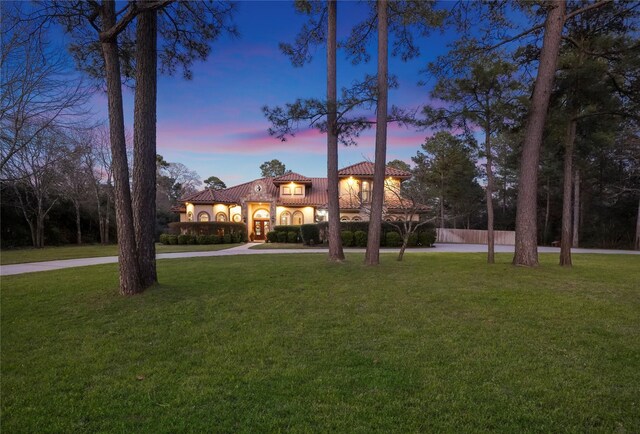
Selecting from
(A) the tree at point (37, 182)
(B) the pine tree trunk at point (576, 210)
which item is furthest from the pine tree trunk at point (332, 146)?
(B) the pine tree trunk at point (576, 210)

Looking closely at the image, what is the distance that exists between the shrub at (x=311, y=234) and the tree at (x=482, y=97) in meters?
11.7

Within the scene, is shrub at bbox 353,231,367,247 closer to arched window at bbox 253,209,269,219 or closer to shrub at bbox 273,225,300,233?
shrub at bbox 273,225,300,233

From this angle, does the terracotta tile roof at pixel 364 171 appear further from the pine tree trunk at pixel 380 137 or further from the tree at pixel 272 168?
the tree at pixel 272 168

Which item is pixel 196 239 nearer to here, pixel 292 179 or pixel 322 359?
pixel 292 179

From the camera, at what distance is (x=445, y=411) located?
102 inches

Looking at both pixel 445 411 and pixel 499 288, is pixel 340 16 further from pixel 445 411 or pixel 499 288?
pixel 445 411

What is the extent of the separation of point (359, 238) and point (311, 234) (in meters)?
3.11

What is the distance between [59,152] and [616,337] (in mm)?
22836

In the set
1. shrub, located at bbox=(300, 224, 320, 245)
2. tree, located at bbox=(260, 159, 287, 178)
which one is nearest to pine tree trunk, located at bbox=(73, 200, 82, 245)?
shrub, located at bbox=(300, 224, 320, 245)

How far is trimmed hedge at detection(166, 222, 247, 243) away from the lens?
25.3 meters

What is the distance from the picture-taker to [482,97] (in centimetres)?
1184

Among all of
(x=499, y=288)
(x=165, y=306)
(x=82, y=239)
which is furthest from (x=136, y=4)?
(x=82, y=239)

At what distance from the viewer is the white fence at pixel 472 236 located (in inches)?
1137

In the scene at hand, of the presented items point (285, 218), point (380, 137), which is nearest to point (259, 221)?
point (285, 218)
